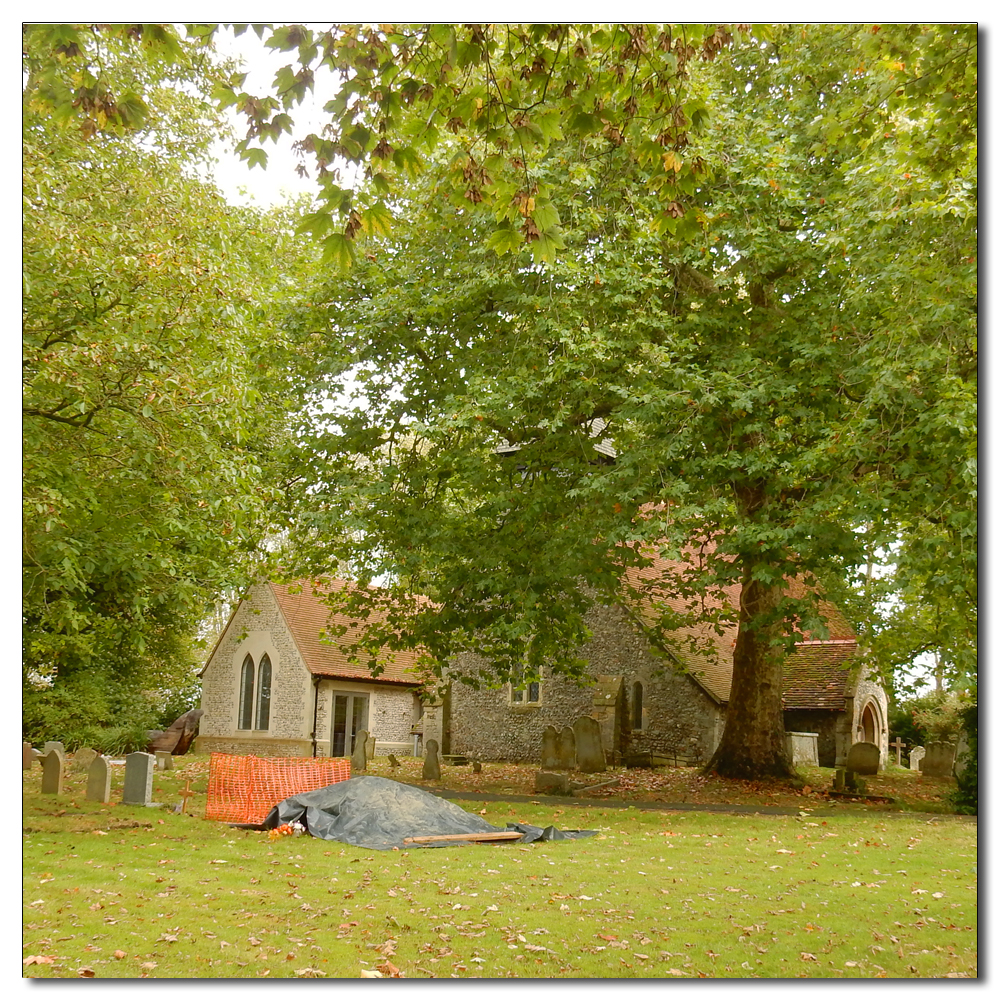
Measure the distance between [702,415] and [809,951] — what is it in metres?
6.80

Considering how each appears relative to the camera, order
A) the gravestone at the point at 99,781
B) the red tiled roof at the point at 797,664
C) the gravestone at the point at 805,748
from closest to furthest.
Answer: the gravestone at the point at 99,781 → the red tiled roof at the point at 797,664 → the gravestone at the point at 805,748

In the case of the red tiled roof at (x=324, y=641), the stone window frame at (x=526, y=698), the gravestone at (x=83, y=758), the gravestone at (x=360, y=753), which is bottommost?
the gravestone at (x=83, y=758)

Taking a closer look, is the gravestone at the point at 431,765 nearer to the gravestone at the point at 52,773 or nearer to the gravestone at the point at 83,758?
the gravestone at the point at 52,773

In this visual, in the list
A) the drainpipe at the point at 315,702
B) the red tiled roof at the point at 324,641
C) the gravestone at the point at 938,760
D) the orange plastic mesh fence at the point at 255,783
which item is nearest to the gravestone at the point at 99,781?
the orange plastic mesh fence at the point at 255,783

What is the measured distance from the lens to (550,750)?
16.1 meters

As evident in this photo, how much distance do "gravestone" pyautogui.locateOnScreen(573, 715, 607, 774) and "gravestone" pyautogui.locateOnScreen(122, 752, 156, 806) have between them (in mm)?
7669

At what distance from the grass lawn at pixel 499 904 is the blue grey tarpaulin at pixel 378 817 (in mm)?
315

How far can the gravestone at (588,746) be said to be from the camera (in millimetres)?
16078

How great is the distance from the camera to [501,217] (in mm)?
5535

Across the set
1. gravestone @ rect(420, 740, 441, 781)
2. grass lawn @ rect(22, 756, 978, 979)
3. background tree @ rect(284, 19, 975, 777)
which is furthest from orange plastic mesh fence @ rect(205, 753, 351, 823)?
gravestone @ rect(420, 740, 441, 781)

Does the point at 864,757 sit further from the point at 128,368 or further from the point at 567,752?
the point at 128,368

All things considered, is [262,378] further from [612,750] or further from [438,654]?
[612,750]

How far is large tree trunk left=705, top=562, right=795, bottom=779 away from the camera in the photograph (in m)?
13.8

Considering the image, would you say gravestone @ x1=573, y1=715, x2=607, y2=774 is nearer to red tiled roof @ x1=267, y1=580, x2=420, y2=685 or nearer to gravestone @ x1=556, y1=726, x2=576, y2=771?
gravestone @ x1=556, y1=726, x2=576, y2=771
